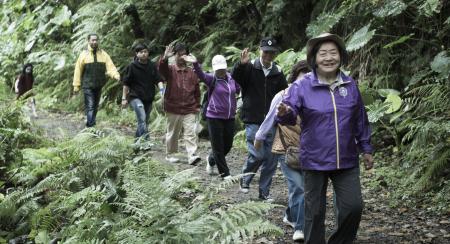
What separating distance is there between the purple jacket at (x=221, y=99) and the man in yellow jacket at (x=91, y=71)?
3.86m

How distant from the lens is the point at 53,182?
6840 millimetres

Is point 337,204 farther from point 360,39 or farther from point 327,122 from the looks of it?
point 360,39

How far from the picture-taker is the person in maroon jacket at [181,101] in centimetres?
931

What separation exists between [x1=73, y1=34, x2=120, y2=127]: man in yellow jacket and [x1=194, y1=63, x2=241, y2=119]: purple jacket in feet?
12.7

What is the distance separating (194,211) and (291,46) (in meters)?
8.84

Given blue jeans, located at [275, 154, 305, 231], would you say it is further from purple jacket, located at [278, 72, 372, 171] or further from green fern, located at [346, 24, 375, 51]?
green fern, located at [346, 24, 375, 51]

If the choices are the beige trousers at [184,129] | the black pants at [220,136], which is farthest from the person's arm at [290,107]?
the beige trousers at [184,129]

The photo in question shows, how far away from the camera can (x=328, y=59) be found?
15.0 feet

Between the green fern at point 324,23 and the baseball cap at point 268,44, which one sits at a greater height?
the green fern at point 324,23

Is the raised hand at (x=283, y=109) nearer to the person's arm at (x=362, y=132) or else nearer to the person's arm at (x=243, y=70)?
the person's arm at (x=362, y=132)

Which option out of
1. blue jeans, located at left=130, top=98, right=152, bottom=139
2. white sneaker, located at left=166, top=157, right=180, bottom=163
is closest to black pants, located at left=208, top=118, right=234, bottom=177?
white sneaker, located at left=166, top=157, right=180, bottom=163

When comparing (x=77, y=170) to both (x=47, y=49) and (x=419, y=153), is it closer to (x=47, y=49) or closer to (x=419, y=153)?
(x=419, y=153)

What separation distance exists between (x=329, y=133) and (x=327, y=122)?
9 centimetres

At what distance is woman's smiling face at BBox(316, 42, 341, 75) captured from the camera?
4.57 meters
